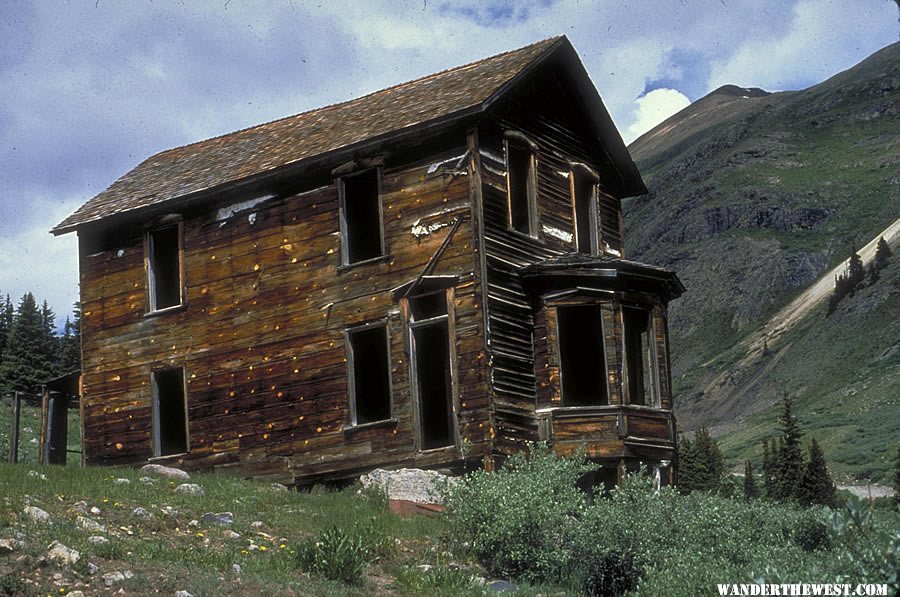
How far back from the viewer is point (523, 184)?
79.5 feet

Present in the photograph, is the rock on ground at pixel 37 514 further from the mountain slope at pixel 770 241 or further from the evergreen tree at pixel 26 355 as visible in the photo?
the mountain slope at pixel 770 241

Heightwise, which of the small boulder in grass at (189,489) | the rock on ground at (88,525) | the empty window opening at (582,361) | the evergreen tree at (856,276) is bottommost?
the rock on ground at (88,525)

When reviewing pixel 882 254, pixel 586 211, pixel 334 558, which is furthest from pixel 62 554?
pixel 882 254

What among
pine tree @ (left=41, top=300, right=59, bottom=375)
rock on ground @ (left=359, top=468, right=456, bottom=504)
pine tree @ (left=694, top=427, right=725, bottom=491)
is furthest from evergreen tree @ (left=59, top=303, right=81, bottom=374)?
rock on ground @ (left=359, top=468, right=456, bottom=504)

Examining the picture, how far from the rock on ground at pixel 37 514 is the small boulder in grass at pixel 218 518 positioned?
2.16m

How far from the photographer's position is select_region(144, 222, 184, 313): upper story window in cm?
2603

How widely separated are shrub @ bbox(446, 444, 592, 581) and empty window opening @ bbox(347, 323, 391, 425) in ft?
20.4

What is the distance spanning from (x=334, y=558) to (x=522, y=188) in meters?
11.7

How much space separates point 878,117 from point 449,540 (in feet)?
595

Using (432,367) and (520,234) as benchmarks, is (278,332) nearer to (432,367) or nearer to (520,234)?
(432,367)

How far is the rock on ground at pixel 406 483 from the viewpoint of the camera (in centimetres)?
2019

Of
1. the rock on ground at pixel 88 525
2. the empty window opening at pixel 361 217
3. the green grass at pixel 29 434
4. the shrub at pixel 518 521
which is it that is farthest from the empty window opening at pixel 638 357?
the green grass at pixel 29 434

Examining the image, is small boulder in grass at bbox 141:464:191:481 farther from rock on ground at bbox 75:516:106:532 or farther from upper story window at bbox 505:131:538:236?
upper story window at bbox 505:131:538:236

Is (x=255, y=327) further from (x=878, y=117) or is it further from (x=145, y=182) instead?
(x=878, y=117)
